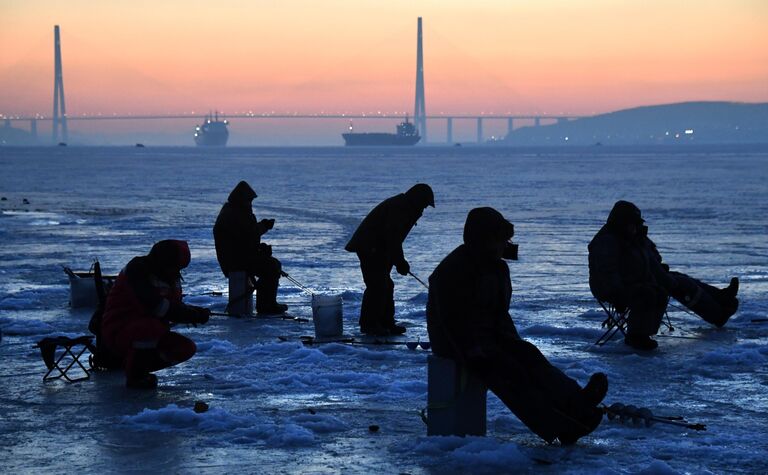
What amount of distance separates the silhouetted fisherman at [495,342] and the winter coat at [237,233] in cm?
508

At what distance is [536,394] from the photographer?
6.07 m

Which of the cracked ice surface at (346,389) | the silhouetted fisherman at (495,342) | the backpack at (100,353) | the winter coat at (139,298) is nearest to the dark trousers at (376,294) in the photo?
the cracked ice surface at (346,389)

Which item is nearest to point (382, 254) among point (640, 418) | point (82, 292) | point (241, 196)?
point (241, 196)

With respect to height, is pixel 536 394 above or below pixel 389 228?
below

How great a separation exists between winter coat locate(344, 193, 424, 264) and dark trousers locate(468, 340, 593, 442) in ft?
11.7

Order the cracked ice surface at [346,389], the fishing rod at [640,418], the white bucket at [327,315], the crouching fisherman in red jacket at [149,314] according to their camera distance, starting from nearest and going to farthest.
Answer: the cracked ice surface at [346,389]
the fishing rod at [640,418]
the crouching fisherman in red jacket at [149,314]
the white bucket at [327,315]

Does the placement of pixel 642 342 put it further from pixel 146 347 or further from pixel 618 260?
pixel 146 347

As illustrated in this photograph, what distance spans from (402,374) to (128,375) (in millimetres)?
1788

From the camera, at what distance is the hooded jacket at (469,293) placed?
596 cm

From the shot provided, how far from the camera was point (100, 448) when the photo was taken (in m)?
6.11

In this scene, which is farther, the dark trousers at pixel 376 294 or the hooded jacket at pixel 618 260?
the dark trousers at pixel 376 294

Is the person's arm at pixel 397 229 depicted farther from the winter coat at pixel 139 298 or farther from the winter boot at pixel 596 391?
the winter boot at pixel 596 391

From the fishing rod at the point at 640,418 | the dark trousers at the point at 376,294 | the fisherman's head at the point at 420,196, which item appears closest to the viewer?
the fishing rod at the point at 640,418

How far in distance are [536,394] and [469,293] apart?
0.62 meters
